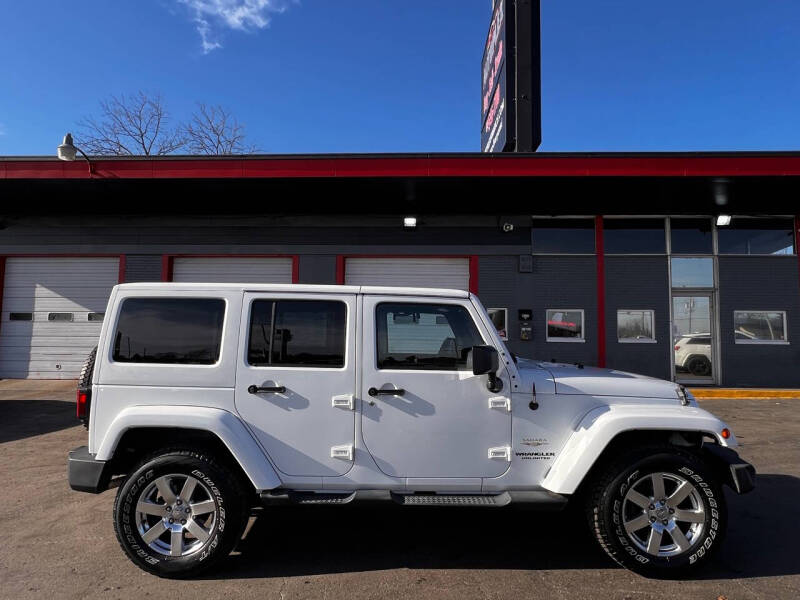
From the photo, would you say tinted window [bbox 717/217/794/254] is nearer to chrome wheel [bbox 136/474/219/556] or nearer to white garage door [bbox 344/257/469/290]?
white garage door [bbox 344/257/469/290]

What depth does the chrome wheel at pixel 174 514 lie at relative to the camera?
311 cm

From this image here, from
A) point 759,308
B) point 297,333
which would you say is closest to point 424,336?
point 297,333

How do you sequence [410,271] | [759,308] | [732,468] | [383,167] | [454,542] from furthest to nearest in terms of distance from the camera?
1. [410,271]
2. [759,308]
3. [383,167]
4. [454,542]
5. [732,468]

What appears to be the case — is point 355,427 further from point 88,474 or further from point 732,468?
point 732,468

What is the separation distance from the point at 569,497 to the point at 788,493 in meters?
3.16

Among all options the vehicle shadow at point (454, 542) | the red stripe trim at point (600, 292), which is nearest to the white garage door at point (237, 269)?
the red stripe trim at point (600, 292)

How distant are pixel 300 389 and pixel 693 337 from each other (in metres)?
11.2

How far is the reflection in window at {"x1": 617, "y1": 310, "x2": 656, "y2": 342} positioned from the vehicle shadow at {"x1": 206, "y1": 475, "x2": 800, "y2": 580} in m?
7.11

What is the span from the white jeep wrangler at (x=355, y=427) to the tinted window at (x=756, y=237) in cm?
1016

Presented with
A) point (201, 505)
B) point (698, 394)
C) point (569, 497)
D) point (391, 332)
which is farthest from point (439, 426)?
point (698, 394)

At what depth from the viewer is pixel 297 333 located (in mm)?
3330

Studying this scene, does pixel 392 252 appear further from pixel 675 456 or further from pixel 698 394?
pixel 675 456

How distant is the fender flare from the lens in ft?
10.1

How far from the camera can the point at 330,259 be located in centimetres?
1157
